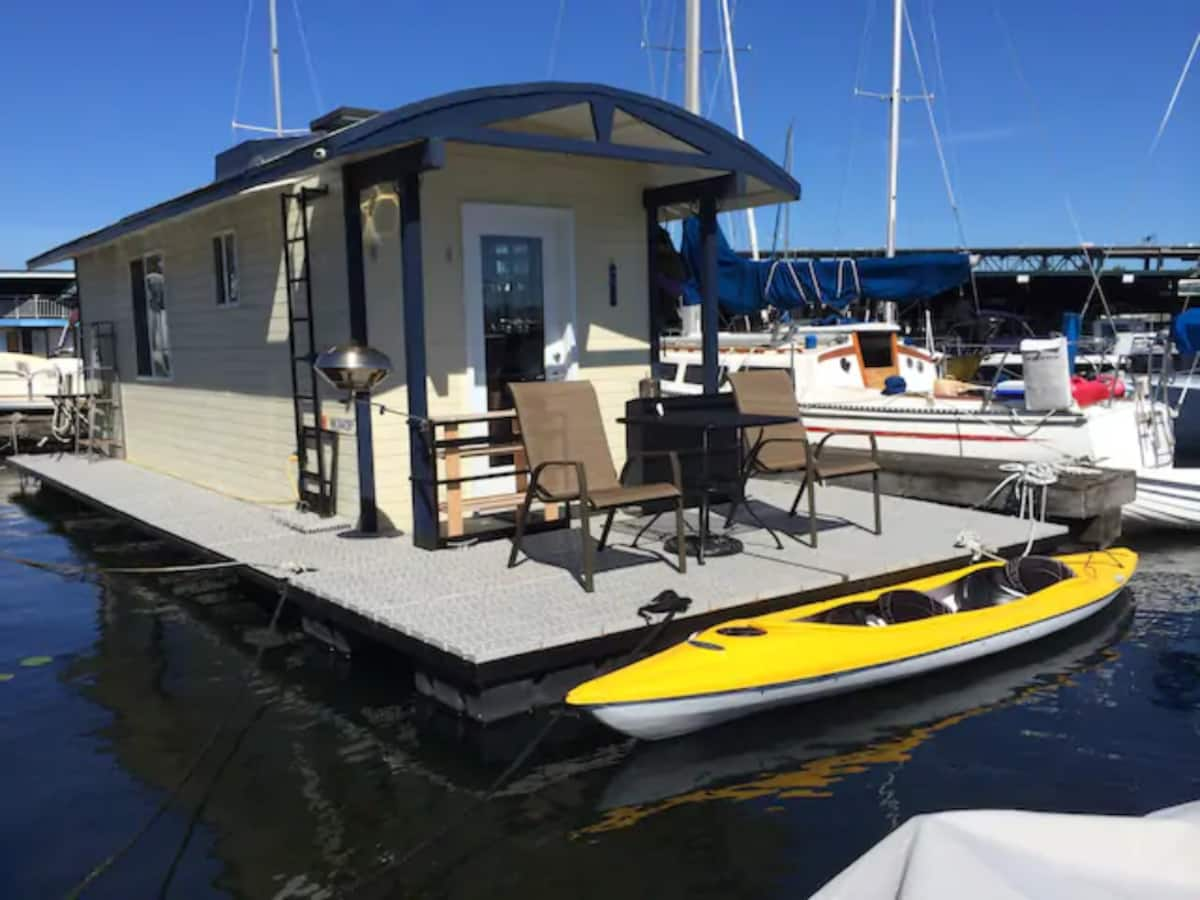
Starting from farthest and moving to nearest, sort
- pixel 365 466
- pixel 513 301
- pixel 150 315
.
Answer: pixel 150 315
pixel 513 301
pixel 365 466

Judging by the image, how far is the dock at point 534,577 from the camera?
15.8 feet

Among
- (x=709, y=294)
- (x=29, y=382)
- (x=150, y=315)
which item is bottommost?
(x=29, y=382)

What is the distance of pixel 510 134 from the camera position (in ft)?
20.0

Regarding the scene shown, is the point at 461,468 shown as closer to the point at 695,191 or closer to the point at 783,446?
the point at 783,446

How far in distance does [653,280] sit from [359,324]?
2.66 m

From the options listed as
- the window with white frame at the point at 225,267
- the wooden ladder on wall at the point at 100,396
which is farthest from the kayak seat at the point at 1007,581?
the wooden ladder on wall at the point at 100,396

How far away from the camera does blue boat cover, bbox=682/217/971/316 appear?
463 inches

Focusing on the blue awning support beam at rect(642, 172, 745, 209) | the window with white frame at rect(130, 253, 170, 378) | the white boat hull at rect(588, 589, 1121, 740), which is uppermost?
the blue awning support beam at rect(642, 172, 745, 209)

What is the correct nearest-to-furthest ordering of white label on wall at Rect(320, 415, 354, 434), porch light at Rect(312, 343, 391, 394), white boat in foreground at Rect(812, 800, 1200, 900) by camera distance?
white boat in foreground at Rect(812, 800, 1200, 900) < porch light at Rect(312, 343, 391, 394) < white label on wall at Rect(320, 415, 354, 434)

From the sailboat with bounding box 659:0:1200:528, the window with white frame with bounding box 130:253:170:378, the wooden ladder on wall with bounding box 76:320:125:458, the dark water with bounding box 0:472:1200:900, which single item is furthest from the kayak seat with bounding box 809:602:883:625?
the wooden ladder on wall with bounding box 76:320:125:458

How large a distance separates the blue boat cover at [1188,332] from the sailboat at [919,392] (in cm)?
252

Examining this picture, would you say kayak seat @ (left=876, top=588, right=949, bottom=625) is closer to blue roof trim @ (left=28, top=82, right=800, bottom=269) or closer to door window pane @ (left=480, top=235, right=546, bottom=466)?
door window pane @ (left=480, top=235, right=546, bottom=466)

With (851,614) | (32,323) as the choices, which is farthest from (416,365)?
(32,323)

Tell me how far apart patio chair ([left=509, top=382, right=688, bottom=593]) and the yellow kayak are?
3.17 ft
